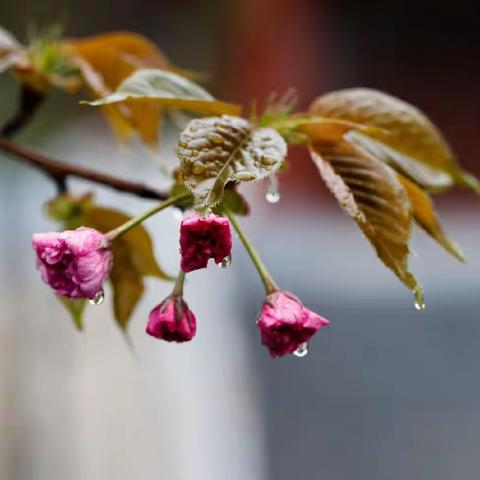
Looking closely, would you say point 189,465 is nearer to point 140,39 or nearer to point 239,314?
point 239,314

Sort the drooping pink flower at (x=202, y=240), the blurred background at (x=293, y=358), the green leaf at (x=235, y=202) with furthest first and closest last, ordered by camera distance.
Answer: the blurred background at (x=293, y=358), the green leaf at (x=235, y=202), the drooping pink flower at (x=202, y=240)

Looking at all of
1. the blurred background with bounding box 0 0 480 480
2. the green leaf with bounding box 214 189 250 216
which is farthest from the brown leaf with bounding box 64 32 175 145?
the blurred background with bounding box 0 0 480 480

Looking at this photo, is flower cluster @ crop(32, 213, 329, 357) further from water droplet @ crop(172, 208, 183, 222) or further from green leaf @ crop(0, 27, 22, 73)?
green leaf @ crop(0, 27, 22, 73)

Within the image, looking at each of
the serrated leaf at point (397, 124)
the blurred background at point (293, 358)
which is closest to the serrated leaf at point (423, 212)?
the serrated leaf at point (397, 124)

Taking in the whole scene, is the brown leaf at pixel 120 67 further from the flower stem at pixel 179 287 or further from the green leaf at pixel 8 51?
the flower stem at pixel 179 287

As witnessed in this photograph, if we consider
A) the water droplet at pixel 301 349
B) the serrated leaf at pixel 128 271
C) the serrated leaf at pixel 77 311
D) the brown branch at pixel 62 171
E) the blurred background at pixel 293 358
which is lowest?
the blurred background at pixel 293 358

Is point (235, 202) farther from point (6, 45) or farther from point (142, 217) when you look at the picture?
point (6, 45)

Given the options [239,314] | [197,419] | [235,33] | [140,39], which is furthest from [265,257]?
[140,39]

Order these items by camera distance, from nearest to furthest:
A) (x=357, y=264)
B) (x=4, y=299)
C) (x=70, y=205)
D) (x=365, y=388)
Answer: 1. (x=70, y=205)
2. (x=365, y=388)
3. (x=4, y=299)
4. (x=357, y=264)
